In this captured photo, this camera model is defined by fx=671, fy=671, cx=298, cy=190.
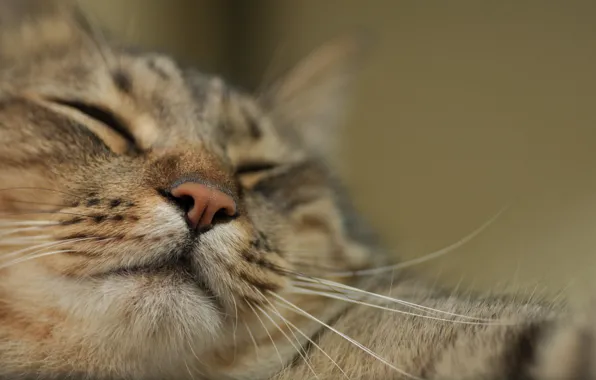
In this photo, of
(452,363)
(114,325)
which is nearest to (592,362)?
(452,363)

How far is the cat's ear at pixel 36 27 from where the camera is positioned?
1.01m

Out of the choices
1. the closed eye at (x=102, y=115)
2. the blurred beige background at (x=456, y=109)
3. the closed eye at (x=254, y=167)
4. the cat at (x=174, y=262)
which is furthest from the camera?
the blurred beige background at (x=456, y=109)

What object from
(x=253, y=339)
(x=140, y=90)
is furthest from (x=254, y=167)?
(x=253, y=339)

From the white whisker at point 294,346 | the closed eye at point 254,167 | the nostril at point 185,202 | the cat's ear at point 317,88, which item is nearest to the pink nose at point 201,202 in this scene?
the nostril at point 185,202

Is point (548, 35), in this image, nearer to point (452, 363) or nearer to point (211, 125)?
point (211, 125)

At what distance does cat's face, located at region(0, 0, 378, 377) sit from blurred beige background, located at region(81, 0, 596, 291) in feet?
0.82

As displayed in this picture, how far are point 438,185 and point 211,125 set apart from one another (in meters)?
0.81

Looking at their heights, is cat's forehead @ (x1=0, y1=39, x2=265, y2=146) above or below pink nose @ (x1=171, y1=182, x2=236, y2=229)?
above

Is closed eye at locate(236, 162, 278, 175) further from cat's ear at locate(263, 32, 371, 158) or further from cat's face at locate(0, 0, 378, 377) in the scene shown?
cat's ear at locate(263, 32, 371, 158)

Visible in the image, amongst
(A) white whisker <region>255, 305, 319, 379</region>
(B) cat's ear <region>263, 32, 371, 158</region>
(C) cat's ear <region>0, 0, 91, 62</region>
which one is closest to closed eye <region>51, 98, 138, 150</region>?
(C) cat's ear <region>0, 0, 91, 62</region>

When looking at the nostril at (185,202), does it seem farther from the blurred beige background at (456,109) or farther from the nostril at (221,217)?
the blurred beige background at (456,109)

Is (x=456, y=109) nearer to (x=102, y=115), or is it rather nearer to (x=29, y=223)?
(x=102, y=115)

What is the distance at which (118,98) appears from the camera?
35.9 inches

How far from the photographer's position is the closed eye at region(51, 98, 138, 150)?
2.89 ft
